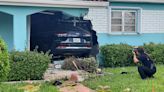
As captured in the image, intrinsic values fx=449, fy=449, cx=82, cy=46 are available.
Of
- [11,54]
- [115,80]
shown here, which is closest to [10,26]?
[11,54]

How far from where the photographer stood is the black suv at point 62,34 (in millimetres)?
17781

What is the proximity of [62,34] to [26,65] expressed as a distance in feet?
14.0

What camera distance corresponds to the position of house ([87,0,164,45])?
19.3 metres

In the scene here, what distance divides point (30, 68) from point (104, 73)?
311 centimetres

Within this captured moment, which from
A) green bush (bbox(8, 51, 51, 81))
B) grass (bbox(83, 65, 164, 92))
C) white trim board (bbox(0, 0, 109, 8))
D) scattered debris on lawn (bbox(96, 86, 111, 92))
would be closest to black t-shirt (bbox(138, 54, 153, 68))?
grass (bbox(83, 65, 164, 92))

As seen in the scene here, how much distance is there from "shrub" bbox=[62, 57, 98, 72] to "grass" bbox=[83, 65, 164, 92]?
95 centimetres

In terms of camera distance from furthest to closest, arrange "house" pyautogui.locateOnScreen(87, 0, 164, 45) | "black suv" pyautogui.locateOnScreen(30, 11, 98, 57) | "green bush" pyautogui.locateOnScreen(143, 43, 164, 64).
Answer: "house" pyautogui.locateOnScreen(87, 0, 164, 45) < "green bush" pyautogui.locateOnScreen(143, 43, 164, 64) < "black suv" pyautogui.locateOnScreen(30, 11, 98, 57)

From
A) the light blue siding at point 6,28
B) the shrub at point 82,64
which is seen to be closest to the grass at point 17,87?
the shrub at point 82,64

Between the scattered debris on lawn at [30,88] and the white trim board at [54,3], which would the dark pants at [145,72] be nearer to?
the scattered debris on lawn at [30,88]

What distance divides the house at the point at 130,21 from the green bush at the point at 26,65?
17.6 feet

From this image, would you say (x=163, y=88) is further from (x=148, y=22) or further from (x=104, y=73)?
(x=148, y=22)

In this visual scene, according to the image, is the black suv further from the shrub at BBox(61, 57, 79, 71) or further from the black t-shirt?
the black t-shirt

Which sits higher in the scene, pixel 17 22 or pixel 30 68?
pixel 17 22

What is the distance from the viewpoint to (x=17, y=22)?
53.4ft
